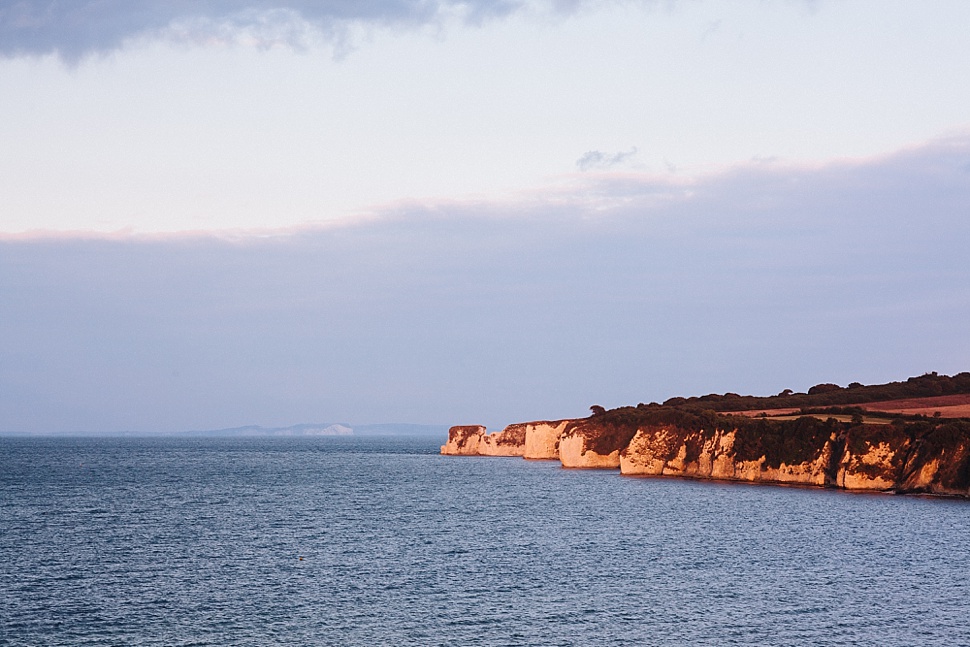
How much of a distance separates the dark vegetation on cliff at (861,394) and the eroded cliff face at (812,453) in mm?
36204

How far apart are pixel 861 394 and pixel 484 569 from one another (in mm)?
131444

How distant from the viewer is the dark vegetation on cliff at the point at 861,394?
17025 centimetres

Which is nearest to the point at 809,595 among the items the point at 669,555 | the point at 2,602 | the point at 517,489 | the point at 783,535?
the point at 669,555

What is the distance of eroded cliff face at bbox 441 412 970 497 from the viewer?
105562mm

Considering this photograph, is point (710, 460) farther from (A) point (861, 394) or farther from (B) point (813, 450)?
(A) point (861, 394)

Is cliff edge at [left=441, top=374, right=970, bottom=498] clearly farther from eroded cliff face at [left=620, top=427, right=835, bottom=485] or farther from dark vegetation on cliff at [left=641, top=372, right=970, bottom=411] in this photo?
dark vegetation on cliff at [left=641, top=372, right=970, bottom=411]

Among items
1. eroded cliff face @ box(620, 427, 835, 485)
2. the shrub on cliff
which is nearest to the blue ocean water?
eroded cliff face @ box(620, 427, 835, 485)

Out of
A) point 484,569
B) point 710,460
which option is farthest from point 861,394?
point 484,569

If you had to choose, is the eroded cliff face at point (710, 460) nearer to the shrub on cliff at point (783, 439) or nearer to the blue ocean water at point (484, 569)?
the shrub on cliff at point (783, 439)

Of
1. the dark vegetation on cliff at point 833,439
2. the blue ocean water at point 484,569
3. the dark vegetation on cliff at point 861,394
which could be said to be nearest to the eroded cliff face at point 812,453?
the dark vegetation on cliff at point 833,439

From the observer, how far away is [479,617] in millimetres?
48344

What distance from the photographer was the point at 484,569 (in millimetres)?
60969

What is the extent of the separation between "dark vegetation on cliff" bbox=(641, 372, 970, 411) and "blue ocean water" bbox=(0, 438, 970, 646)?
66128 millimetres

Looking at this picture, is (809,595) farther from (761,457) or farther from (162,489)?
(162,489)
